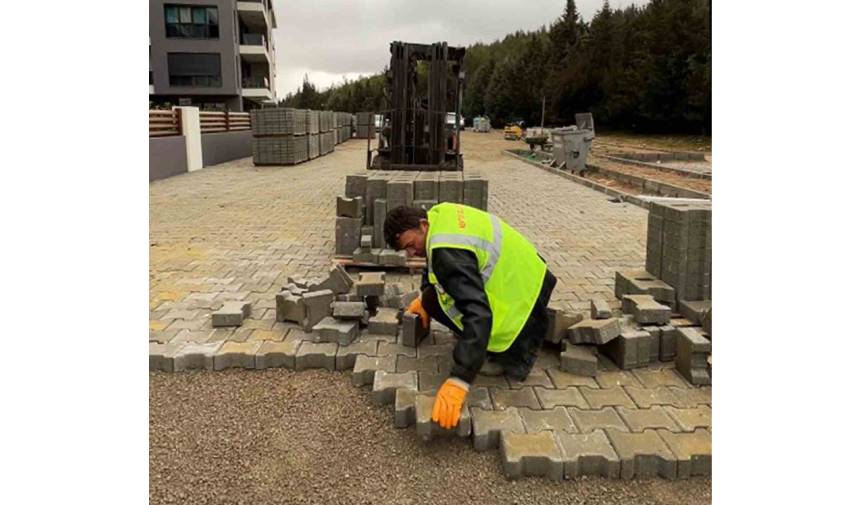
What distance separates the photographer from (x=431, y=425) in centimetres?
314

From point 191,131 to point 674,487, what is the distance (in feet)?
58.3

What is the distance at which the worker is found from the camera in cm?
316

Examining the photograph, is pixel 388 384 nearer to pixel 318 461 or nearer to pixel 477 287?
pixel 318 461

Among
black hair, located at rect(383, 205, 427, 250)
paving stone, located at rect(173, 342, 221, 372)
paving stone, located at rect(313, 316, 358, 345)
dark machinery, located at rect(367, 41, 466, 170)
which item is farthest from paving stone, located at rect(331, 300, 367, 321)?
dark machinery, located at rect(367, 41, 466, 170)

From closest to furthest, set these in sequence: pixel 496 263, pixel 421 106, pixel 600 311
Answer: pixel 496 263
pixel 600 311
pixel 421 106

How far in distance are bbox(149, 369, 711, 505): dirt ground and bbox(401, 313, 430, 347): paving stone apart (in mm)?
553

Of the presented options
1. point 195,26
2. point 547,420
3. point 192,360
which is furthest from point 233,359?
point 195,26

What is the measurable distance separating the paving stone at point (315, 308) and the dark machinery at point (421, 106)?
811cm

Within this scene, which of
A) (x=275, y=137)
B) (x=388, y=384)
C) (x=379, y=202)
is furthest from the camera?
(x=275, y=137)

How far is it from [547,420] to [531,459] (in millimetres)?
393

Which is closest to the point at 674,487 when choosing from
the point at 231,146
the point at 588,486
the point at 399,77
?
the point at 588,486

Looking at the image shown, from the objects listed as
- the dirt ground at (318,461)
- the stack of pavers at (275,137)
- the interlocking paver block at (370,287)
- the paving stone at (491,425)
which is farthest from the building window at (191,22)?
the paving stone at (491,425)

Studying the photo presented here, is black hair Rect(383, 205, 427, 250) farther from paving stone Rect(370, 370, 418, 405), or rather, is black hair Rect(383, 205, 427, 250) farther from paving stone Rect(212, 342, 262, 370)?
paving stone Rect(212, 342, 262, 370)
